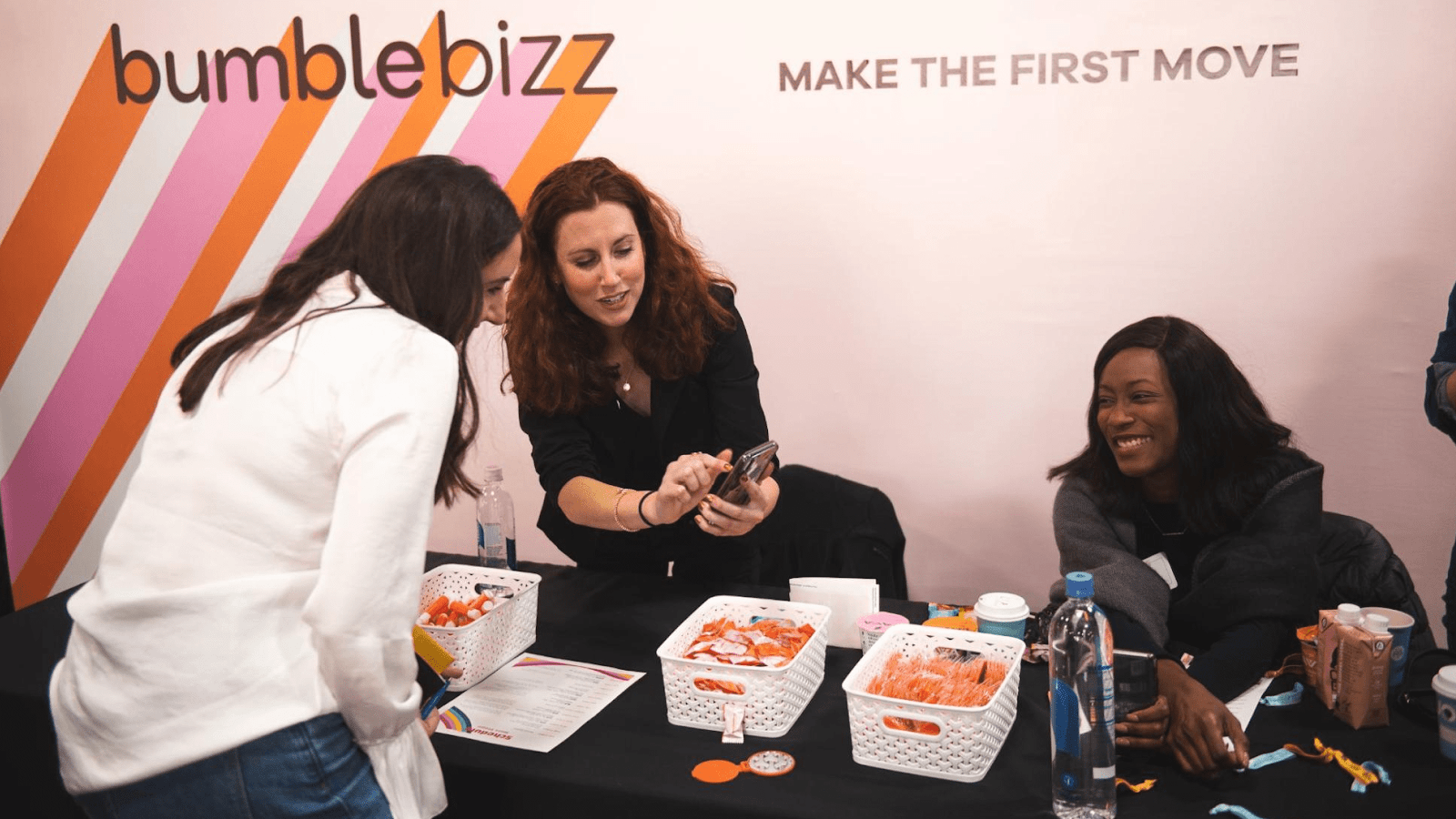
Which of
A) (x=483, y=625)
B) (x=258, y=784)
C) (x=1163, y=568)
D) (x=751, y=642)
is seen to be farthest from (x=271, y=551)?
(x=1163, y=568)

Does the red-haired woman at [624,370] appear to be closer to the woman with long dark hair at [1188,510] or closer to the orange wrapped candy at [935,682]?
the orange wrapped candy at [935,682]

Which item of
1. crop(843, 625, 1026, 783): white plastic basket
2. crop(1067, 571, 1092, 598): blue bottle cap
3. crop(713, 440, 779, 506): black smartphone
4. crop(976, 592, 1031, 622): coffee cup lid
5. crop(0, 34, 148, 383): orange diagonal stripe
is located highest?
crop(0, 34, 148, 383): orange diagonal stripe

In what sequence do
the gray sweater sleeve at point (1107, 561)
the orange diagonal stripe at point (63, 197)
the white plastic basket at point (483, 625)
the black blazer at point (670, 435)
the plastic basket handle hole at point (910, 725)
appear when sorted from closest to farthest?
the plastic basket handle hole at point (910, 725) → the white plastic basket at point (483, 625) → the gray sweater sleeve at point (1107, 561) → the black blazer at point (670, 435) → the orange diagonal stripe at point (63, 197)

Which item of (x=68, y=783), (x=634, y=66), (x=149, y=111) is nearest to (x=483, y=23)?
(x=634, y=66)

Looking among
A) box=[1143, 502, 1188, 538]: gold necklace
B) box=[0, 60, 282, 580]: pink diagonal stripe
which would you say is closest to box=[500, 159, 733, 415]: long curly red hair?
box=[1143, 502, 1188, 538]: gold necklace

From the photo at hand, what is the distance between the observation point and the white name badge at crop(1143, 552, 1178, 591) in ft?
6.62

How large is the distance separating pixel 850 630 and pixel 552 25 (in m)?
2.14

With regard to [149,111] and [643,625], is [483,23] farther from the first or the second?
[643,625]

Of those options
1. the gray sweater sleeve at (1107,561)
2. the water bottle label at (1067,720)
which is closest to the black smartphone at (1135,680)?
the water bottle label at (1067,720)

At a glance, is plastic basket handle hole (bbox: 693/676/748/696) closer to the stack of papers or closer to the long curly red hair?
the stack of papers

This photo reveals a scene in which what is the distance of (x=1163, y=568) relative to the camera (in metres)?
2.03

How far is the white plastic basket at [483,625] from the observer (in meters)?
1.82

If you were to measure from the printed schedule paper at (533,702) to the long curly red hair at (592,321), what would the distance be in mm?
603

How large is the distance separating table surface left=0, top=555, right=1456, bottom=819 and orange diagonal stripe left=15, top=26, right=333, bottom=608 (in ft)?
6.75
